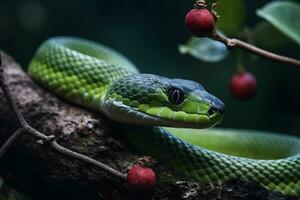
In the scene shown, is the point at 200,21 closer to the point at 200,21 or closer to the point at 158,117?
the point at 200,21

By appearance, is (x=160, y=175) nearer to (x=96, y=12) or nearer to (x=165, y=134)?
(x=165, y=134)

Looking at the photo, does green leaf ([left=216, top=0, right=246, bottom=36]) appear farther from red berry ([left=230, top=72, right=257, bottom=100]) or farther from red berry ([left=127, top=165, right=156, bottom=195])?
red berry ([left=127, top=165, right=156, bottom=195])

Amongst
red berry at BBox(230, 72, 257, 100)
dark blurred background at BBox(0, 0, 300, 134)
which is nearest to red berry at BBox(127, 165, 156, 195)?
red berry at BBox(230, 72, 257, 100)

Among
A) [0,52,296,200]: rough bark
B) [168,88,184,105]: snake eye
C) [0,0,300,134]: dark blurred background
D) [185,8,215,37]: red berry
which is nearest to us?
[185,8,215,37]: red berry

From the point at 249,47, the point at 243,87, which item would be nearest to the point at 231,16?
the point at 243,87

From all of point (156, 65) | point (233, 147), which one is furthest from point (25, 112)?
point (156, 65)

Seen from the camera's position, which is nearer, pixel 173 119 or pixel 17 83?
pixel 173 119

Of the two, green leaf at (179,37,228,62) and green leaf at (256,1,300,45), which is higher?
green leaf at (256,1,300,45)

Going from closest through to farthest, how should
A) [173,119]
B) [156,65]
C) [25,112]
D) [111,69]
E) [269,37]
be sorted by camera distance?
1. [173,119]
2. [25,112]
3. [111,69]
4. [269,37]
5. [156,65]
